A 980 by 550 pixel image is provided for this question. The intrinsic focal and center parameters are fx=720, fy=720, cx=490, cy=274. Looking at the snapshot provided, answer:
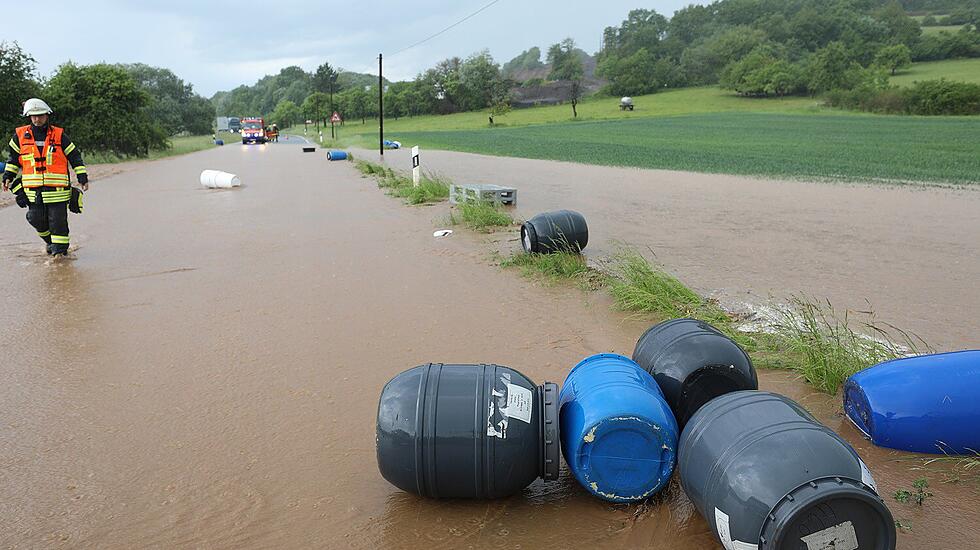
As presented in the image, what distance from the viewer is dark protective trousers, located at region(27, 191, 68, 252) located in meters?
9.23

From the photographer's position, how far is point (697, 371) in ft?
12.9

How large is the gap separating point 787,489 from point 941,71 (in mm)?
90556

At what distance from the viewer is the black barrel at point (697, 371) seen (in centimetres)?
392

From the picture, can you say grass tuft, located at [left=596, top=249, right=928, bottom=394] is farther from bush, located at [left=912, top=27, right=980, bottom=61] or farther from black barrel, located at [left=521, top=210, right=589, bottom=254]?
bush, located at [left=912, top=27, right=980, bottom=61]

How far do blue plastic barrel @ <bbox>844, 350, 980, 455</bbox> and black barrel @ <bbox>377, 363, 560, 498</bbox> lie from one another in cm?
192

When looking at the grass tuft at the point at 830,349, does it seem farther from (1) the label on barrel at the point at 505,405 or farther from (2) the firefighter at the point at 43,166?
(2) the firefighter at the point at 43,166

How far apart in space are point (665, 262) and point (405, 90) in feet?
356

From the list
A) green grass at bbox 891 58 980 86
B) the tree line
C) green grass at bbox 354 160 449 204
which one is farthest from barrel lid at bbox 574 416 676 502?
green grass at bbox 891 58 980 86

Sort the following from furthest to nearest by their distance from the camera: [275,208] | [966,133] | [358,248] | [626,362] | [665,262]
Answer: [966,133] → [275,208] → [358,248] → [665,262] → [626,362]

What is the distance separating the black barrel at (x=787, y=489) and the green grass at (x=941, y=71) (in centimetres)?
7594

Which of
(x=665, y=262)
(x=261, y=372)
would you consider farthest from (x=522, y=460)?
(x=665, y=262)

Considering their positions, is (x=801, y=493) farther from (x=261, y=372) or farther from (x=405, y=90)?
(x=405, y=90)

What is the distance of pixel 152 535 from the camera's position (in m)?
3.43

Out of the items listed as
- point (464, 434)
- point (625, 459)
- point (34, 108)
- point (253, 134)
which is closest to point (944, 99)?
point (253, 134)
